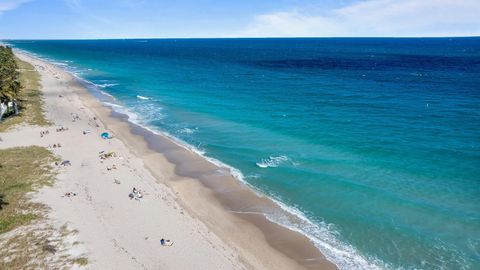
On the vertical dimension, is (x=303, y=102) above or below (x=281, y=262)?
above

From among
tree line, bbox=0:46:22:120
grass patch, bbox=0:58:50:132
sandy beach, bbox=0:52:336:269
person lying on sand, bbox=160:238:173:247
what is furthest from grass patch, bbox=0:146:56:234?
grass patch, bbox=0:58:50:132

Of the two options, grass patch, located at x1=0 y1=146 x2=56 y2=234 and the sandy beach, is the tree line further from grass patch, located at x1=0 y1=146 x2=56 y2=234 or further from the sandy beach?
grass patch, located at x1=0 y1=146 x2=56 y2=234

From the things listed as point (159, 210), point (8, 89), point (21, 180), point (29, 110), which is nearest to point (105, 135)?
point (8, 89)

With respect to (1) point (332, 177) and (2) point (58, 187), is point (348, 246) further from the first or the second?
(2) point (58, 187)

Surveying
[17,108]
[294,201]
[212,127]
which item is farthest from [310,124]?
[17,108]

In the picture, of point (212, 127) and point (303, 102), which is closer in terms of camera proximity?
point (212, 127)

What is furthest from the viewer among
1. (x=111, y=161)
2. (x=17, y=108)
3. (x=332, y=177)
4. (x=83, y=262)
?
(x=17, y=108)
